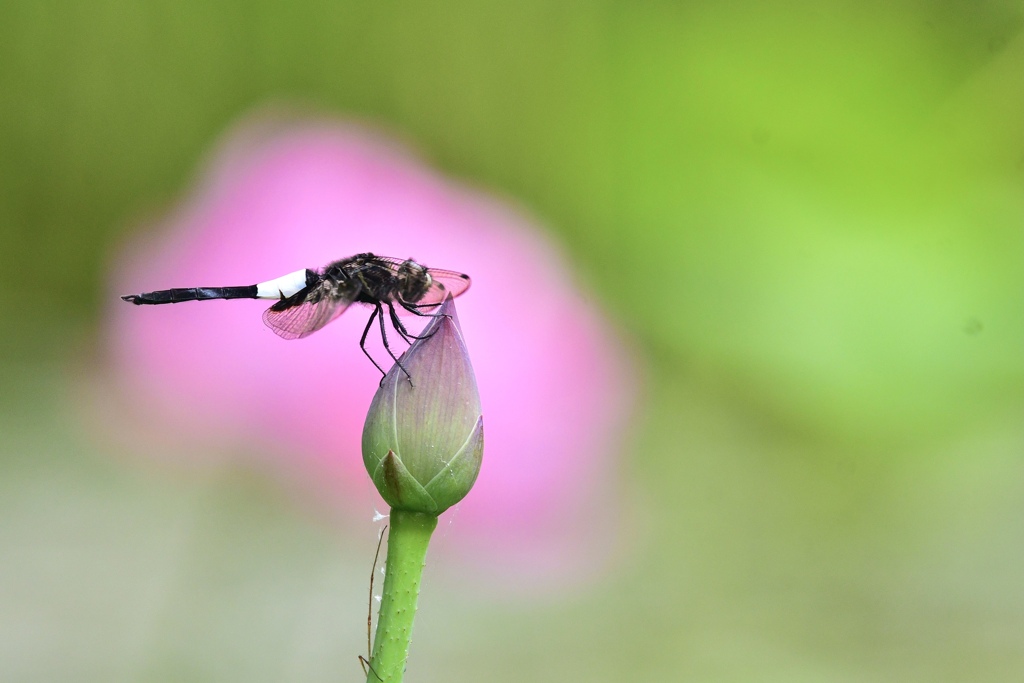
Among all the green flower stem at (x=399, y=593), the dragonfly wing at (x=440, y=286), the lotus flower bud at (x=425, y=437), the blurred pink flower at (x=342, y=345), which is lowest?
the green flower stem at (x=399, y=593)

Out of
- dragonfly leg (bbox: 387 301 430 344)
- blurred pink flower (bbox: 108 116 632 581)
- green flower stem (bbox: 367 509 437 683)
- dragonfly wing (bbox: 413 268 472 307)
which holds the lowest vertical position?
green flower stem (bbox: 367 509 437 683)

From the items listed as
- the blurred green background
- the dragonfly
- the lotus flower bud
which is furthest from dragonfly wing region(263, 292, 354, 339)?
the blurred green background

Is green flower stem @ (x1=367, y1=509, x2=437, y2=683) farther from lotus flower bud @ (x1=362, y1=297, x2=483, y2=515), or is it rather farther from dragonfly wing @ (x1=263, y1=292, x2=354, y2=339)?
dragonfly wing @ (x1=263, y1=292, x2=354, y2=339)

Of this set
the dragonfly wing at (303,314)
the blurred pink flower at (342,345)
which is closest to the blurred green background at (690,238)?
the blurred pink flower at (342,345)

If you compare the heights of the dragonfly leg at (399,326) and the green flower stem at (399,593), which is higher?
the dragonfly leg at (399,326)

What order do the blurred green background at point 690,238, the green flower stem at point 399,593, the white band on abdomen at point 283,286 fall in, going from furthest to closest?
the blurred green background at point 690,238, the white band on abdomen at point 283,286, the green flower stem at point 399,593

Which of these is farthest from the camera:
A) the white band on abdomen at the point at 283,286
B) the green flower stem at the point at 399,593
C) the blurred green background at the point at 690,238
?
the blurred green background at the point at 690,238

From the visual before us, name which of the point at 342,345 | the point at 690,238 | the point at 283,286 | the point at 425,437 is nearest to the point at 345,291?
the point at 283,286

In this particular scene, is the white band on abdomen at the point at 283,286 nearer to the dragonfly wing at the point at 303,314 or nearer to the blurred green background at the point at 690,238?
the dragonfly wing at the point at 303,314

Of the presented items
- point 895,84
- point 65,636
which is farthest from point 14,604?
point 895,84
